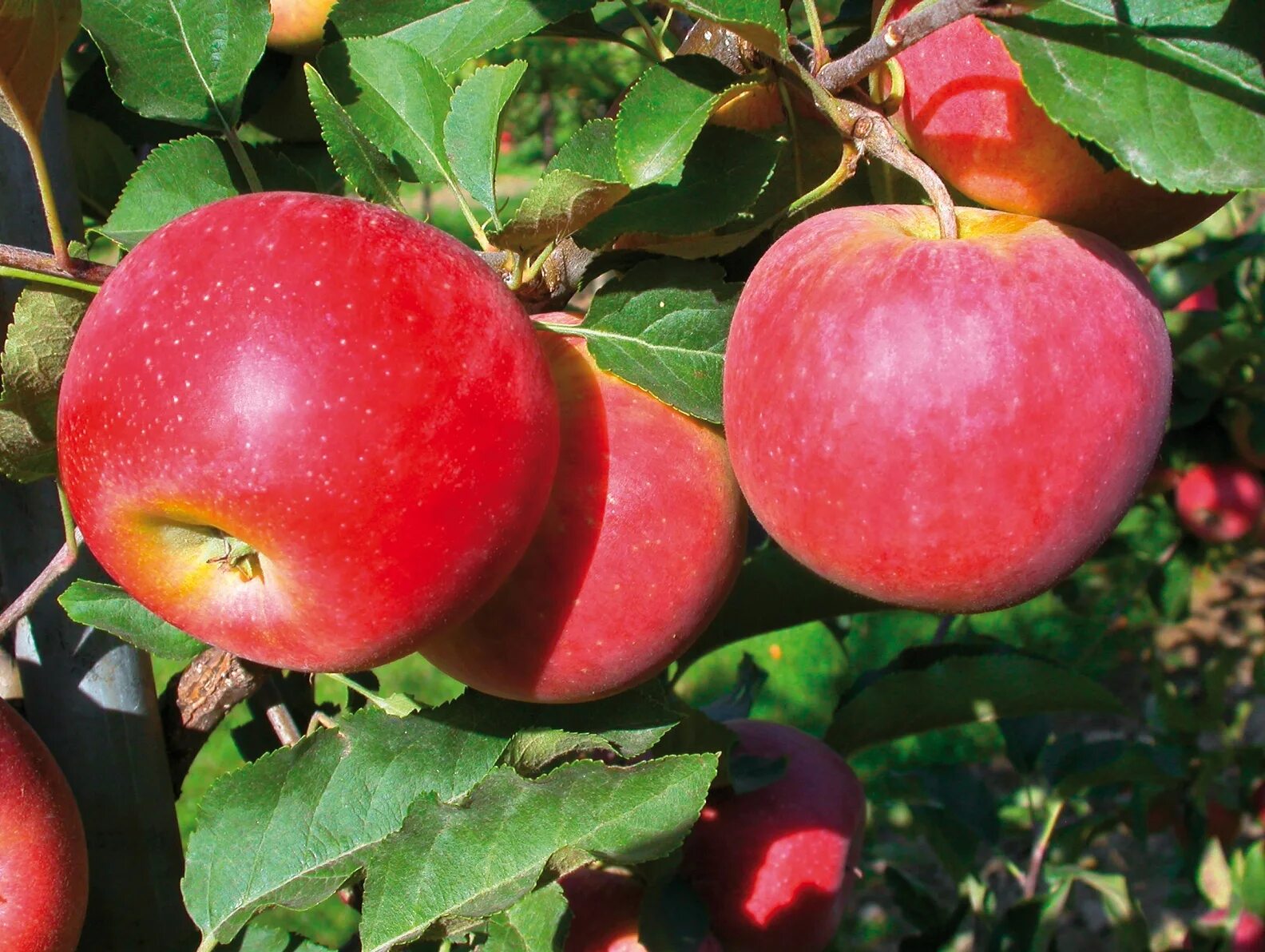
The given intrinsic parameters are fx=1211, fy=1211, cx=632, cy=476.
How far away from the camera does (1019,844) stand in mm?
3086

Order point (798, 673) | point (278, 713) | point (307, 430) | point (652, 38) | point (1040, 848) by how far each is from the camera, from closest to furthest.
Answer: point (307, 430)
point (652, 38)
point (278, 713)
point (1040, 848)
point (798, 673)

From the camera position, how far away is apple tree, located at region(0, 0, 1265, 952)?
25.9 inches

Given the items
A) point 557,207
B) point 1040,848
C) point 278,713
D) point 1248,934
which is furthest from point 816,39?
point 1248,934

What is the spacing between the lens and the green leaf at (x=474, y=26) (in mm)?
866

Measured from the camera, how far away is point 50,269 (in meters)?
0.78

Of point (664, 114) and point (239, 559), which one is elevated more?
point (664, 114)

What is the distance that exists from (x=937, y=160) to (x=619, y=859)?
499 millimetres

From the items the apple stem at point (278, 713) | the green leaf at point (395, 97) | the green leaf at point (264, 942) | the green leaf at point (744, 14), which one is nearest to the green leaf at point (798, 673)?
the apple stem at point (278, 713)

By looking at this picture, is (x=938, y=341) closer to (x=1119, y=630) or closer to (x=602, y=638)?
(x=602, y=638)

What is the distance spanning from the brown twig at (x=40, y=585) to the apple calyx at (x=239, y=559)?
0.29 metres

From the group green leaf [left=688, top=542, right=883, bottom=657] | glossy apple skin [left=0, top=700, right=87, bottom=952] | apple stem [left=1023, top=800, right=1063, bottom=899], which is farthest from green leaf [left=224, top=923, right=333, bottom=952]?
apple stem [left=1023, top=800, right=1063, bottom=899]

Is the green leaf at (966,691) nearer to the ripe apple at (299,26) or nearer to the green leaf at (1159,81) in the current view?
the green leaf at (1159,81)

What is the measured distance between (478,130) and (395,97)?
91 mm

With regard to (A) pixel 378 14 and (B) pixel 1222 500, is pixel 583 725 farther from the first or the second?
(B) pixel 1222 500
